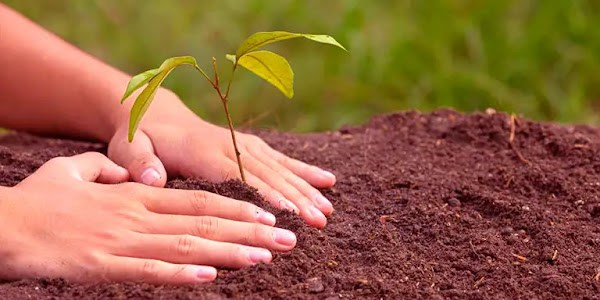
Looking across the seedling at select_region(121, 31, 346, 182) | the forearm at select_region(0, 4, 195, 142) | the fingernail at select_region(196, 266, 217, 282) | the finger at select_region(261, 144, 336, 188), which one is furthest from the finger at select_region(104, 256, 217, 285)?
the forearm at select_region(0, 4, 195, 142)

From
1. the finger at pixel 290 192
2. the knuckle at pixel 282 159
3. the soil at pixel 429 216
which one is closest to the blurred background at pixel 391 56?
the soil at pixel 429 216

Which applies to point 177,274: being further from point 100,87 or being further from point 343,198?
point 100,87

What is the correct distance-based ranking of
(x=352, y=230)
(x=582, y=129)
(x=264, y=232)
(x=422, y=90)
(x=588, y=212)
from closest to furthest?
(x=264, y=232)
(x=352, y=230)
(x=588, y=212)
(x=582, y=129)
(x=422, y=90)

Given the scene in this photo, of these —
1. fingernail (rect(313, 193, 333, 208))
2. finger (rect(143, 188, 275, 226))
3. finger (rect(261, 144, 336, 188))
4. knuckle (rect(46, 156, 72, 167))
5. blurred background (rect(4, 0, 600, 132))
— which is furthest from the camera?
blurred background (rect(4, 0, 600, 132))

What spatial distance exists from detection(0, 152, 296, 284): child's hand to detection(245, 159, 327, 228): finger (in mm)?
150

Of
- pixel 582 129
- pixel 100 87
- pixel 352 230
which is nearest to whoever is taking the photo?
pixel 352 230

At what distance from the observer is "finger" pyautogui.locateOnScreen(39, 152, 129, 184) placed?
172 cm

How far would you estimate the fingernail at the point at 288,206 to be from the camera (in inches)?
69.2

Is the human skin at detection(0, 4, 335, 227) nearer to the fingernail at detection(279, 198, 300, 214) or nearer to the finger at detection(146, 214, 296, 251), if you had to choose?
the fingernail at detection(279, 198, 300, 214)

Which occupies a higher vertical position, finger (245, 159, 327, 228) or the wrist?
finger (245, 159, 327, 228)

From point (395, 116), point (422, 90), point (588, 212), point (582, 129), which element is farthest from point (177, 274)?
point (422, 90)

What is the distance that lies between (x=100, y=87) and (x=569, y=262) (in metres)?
1.27

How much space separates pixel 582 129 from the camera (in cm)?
237

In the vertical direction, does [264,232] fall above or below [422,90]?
below
